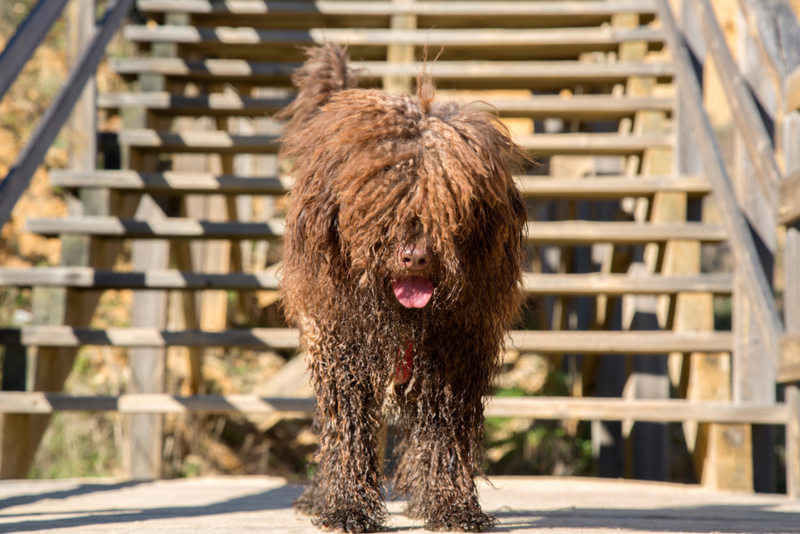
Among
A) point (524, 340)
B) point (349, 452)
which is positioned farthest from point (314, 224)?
point (524, 340)

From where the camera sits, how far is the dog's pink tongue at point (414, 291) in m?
1.78

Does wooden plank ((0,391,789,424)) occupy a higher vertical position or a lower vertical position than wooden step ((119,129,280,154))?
lower

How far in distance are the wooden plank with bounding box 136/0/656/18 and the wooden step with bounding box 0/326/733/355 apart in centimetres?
215

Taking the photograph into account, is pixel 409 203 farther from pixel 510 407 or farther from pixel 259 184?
pixel 259 184

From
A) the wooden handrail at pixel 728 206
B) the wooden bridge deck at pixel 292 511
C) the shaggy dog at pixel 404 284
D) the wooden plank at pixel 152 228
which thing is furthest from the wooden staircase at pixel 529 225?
the shaggy dog at pixel 404 284

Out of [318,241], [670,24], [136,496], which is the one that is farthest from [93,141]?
[670,24]

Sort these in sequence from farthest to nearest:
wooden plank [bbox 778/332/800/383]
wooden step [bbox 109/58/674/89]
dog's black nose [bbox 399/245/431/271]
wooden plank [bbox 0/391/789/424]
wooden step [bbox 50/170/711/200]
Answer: wooden step [bbox 109/58/674/89]
wooden step [bbox 50/170/711/200]
wooden plank [bbox 0/391/789/424]
wooden plank [bbox 778/332/800/383]
dog's black nose [bbox 399/245/431/271]

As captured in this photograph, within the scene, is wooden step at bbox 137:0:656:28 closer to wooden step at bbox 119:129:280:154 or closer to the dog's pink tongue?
wooden step at bbox 119:129:280:154

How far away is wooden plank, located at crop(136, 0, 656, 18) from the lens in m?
→ 4.48

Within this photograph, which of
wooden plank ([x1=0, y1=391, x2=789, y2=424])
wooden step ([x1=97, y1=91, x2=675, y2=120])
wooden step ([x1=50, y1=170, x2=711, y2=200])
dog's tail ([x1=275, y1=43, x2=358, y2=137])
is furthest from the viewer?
wooden step ([x1=97, y1=91, x2=675, y2=120])

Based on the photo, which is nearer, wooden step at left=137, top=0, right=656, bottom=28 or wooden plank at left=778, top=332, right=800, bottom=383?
wooden plank at left=778, top=332, right=800, bottom=383

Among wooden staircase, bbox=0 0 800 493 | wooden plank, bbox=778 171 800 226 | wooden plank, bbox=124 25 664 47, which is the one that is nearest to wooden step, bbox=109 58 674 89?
wooden staircase, bbox=0 0 800 493

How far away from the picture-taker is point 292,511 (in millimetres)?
2451

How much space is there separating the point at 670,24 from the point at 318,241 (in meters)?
3.07
